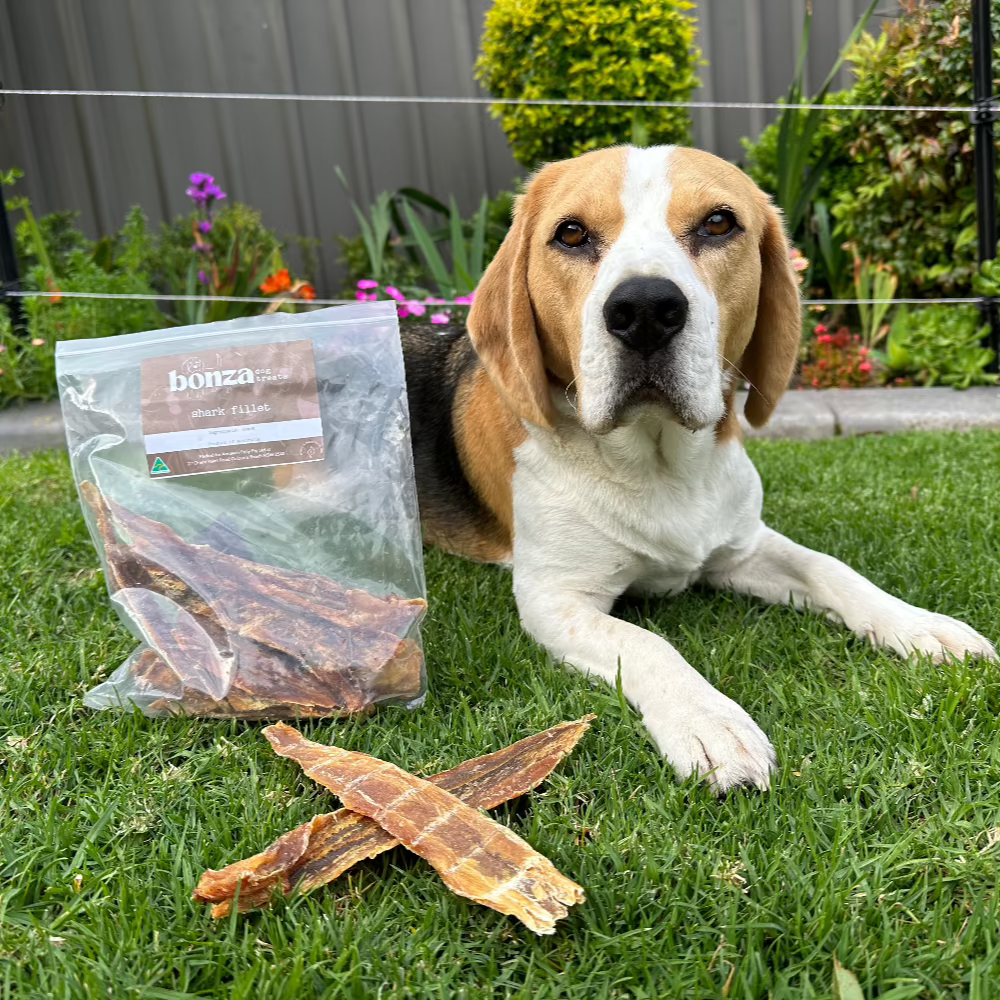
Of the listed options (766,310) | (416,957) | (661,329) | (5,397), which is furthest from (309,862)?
(5,397)

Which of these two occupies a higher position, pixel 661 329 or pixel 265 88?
pixel 265 88

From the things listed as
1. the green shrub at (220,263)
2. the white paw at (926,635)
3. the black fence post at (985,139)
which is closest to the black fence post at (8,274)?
the green shrub at (220,263)

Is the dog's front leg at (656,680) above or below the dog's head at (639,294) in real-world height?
below

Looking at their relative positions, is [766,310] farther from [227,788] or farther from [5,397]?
[5,397]

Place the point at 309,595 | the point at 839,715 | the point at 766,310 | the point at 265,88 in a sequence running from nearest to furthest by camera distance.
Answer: the point at 839,715 → the point at 309,595 → the point at 766,310 → the point at 265,88

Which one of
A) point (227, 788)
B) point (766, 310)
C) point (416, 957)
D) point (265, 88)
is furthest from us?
point (265, 88)

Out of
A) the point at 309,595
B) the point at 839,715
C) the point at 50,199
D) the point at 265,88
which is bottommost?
the point at 839,715

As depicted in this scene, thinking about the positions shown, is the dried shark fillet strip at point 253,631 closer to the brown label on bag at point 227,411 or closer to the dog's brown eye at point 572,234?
the brown label on bag at point 227,411
